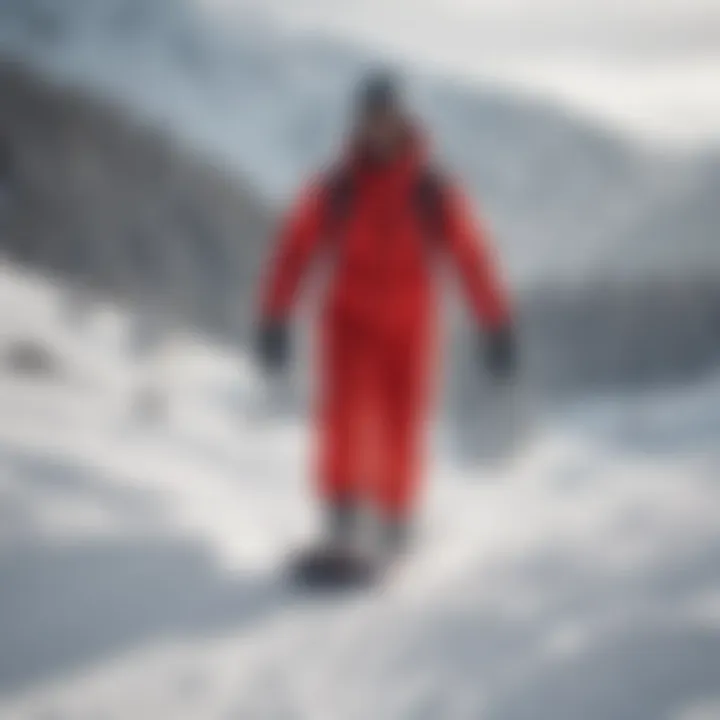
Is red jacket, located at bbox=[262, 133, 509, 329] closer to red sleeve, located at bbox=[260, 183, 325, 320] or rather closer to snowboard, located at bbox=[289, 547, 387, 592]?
red sleeve, located at bbox=[260, 183, 325, 320]

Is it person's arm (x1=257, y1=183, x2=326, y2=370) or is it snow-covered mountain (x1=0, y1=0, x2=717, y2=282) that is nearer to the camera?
person's arm (x1=257, y1=183, x2=326, y2=370)

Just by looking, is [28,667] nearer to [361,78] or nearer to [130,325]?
[361,78]

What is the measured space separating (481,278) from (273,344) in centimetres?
76

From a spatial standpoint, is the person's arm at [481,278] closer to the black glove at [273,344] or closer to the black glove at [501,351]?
the black glove at [501,351]

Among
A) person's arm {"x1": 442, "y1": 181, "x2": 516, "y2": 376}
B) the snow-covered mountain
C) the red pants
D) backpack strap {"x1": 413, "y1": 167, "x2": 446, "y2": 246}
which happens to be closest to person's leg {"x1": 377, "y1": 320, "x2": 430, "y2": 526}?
the red pants

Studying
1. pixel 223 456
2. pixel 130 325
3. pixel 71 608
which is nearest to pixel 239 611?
pixel 71 608

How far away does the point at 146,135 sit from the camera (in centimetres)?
1169

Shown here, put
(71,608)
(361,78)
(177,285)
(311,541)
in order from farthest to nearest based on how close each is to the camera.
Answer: (177,285)
(311,541)
(361,78)
(71,608)

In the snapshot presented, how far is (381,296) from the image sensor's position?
2.89 m

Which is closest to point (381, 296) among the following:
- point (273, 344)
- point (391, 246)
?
point (391, 246)

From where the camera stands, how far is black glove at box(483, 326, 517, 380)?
9.98ft

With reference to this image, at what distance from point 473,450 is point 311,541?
6.87 feet

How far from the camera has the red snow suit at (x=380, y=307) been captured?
2.88 meters

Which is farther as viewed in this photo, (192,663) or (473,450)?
(473,450)
